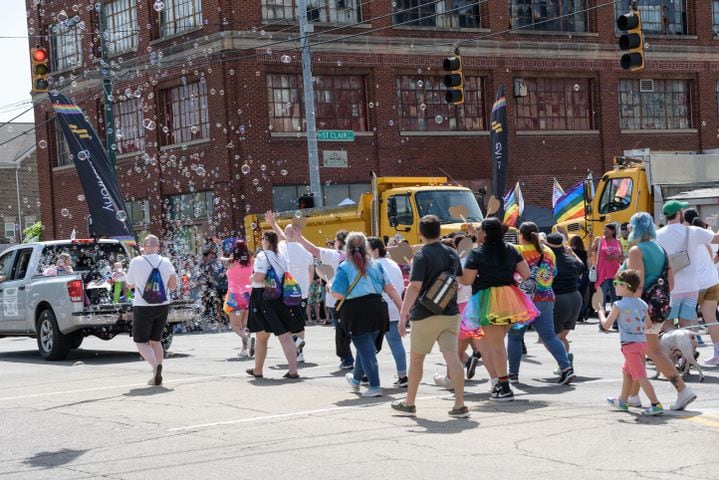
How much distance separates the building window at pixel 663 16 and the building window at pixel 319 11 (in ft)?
31.6

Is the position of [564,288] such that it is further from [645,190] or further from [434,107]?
[434,107]

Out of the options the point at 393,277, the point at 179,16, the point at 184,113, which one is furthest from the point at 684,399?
the point at 179,16

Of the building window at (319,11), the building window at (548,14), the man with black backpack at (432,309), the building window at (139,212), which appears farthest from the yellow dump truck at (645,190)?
the building window at (139,212)

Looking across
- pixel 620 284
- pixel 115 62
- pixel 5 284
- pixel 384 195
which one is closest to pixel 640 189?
pixel 384 195

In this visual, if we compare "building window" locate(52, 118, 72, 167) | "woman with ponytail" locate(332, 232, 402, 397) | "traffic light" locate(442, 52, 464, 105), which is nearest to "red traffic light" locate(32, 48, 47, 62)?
"traffic light" locate(442, 52, 464, 105)

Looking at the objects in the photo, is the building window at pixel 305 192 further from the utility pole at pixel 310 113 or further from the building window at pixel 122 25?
the building window at pixel 122 25

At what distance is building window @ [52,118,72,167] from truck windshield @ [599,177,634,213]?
22.4m

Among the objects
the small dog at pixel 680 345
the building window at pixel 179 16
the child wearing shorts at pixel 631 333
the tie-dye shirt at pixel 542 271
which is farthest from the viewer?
the building window at pixel 179 16

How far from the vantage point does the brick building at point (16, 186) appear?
63.7m

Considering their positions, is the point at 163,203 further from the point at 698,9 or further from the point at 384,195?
the point at 698,9

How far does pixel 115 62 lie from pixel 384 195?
14701 millimetres

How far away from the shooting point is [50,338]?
17875 millimetres

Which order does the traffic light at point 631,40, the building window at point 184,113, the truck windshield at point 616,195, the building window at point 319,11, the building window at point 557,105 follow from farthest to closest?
the building window at point 557,105 → the building window at point 184,113 → the building window at point 319,11 → the truck windshield at point 616,195 → the traffic light at point 631,40

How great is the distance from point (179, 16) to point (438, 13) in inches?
313
